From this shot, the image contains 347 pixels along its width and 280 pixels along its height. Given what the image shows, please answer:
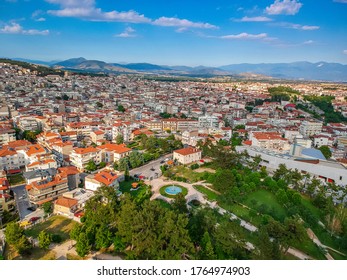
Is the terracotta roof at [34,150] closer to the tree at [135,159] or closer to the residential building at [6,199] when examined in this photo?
the residential building at [6,199]

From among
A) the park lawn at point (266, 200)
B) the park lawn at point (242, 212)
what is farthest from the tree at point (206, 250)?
the park lawn at point (266, 200)

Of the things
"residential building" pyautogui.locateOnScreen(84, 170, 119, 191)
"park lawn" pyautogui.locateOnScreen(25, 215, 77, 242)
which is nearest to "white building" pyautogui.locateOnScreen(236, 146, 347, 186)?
"residential building" pyautogui.locateOnScreen(84, 170, 119, 191)

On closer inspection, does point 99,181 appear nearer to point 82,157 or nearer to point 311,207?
point 82,157

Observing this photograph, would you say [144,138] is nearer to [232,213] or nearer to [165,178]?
[165,178]

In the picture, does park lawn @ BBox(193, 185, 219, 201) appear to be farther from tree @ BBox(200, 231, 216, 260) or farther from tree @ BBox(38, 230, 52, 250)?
tree @ BBox(38, 230, 52, 250)

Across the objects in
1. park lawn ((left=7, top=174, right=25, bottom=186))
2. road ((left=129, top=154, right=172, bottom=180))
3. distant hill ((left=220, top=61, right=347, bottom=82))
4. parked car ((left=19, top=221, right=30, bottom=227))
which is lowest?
road ((left=129, top=154, right=172, bottom=180))

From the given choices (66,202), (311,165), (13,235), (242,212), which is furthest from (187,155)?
(13,235)

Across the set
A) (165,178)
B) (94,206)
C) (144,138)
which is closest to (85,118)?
(144,138)
